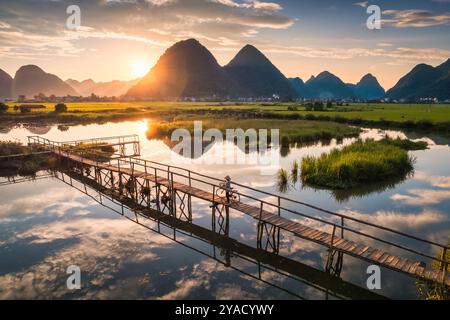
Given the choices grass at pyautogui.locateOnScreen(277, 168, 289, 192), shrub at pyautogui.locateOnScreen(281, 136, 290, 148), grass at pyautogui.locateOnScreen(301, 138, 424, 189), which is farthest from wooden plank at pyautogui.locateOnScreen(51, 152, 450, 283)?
shrub at pyautogui.locateOnScreen(281, 136, 290, 148)

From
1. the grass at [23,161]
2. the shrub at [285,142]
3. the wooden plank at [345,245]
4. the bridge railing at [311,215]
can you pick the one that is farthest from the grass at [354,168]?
the grass at [23,161]

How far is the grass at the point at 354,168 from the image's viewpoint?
2391cm

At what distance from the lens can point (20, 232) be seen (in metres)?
16.1

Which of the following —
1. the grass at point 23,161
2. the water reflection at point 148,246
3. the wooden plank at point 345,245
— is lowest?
the water reflection at point 148,246

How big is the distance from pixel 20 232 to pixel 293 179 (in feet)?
59.9

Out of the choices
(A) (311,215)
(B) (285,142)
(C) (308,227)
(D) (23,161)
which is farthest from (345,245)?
(B) (285,142)

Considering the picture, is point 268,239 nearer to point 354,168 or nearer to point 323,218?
point 323,218

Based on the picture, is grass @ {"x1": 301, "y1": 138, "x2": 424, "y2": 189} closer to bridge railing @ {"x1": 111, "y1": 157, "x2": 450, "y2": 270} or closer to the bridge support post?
bridge railing @ {"x1": 111, "y1": 157, "x2": 450, "y2": 270}

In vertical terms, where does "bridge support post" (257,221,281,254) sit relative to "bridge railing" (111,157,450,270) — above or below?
below

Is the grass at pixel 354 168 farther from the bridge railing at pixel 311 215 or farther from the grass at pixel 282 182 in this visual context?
the bridge railing at pixel 311 215

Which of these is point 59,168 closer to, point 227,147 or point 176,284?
point 227,147

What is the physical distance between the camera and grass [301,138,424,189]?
23906mm

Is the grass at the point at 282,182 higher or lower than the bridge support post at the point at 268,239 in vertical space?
higher
